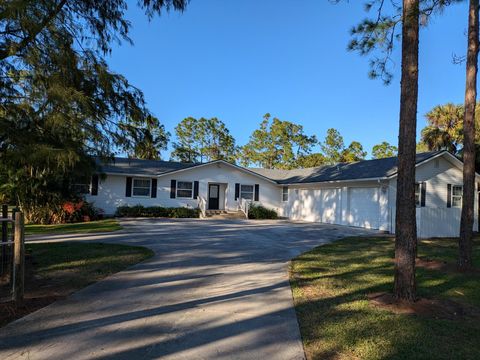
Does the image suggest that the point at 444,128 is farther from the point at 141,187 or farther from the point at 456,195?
the point at 141,187

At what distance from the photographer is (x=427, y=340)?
430 centimetres

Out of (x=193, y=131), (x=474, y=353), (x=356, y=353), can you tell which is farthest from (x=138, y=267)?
(x=193, y=131)

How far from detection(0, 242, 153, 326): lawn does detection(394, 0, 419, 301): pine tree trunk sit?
17.0ft

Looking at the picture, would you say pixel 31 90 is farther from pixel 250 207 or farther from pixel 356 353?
pixel 250 207

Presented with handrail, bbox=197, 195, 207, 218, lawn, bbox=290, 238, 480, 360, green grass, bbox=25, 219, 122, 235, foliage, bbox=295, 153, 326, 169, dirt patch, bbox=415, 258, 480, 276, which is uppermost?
foliage, bbox=295, 153, 326, 169

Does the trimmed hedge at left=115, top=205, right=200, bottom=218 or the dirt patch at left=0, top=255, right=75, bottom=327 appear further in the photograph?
the trimmed hedge at left=115, top=205, right=200, bottom=218

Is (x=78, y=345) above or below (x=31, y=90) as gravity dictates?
below

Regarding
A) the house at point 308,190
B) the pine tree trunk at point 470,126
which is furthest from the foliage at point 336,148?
the pine tree trunk at point 470,126

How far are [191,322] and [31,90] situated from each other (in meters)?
4.47

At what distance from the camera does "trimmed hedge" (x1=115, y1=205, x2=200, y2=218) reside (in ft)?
77.2

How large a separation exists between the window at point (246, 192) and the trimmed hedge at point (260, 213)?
46.7 inches

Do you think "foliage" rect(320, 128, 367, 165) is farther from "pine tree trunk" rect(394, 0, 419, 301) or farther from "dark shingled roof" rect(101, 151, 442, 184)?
"pine tree trunk" rect(394, 0, 419, 301)

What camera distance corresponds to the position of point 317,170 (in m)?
27.7

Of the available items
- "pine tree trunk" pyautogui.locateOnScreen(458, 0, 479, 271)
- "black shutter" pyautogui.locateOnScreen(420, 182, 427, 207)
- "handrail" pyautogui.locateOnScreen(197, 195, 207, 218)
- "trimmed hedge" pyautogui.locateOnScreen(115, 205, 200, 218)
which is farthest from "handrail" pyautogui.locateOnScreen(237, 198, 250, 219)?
"pine tree trunk" pyautogui.locateOnScreen(458, 0, 479, 271)
